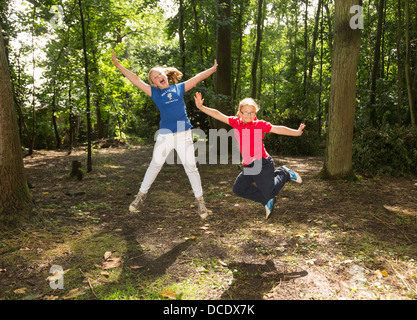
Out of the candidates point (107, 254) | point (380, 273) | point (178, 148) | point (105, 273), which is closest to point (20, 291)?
point (105, 273)

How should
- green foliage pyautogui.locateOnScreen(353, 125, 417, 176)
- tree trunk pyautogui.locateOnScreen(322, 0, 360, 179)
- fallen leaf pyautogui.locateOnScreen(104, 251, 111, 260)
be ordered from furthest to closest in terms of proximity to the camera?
green foliage pyautogui.locateOnScreen(353, 125, 417, 176)
tree trunk pyautogui.locateOnScreen(322, 0, 360, 179)
fallen leaf pyautogui.locateOnScreen(104, 251, 111, 260)

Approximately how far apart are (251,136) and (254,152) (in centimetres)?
24

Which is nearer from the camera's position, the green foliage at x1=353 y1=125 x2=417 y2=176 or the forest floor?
the forest floor

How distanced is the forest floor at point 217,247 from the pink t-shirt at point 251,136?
44.8 inches

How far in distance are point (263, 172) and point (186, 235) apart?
4.69ft

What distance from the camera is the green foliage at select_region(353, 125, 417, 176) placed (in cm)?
847

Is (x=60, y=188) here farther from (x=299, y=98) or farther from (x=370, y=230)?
(x=299, y=98)

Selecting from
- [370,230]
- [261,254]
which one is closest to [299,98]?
[370,230]

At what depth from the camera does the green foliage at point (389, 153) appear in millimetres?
8469

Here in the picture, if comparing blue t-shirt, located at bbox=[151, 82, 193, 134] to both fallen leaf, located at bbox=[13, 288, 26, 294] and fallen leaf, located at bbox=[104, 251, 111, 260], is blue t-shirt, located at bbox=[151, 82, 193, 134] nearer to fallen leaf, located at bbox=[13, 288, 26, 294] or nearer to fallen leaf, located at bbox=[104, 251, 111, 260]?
fallen leaf, located at bbox=[104, 251, 111, 260]

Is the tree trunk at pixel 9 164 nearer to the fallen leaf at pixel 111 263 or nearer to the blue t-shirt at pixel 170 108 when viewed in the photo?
the fallen leaf at pixel 111 263

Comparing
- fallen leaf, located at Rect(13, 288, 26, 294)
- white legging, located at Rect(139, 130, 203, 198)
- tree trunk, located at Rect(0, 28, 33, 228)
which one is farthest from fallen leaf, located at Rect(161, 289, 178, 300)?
tree trunk, located at Rect(0, 28, 33, 228)

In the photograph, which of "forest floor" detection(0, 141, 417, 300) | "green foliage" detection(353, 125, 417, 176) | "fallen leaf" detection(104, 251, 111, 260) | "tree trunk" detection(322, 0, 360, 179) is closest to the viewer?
"forest floor" detection(0, 141, 417, 300)

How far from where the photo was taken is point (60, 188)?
23.4 ft
